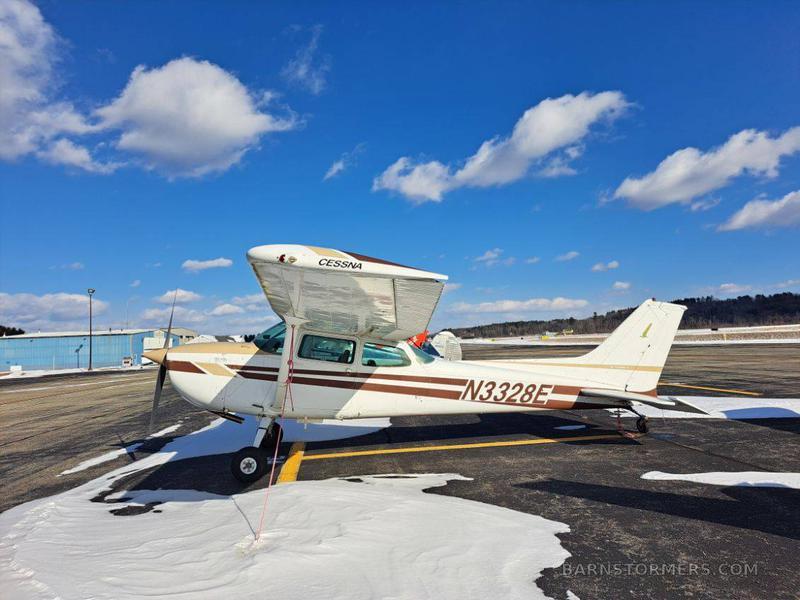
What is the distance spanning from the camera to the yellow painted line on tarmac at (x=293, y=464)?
18.2 feet

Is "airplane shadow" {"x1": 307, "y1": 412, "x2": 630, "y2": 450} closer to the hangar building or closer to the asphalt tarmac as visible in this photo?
the asphalt tarmac

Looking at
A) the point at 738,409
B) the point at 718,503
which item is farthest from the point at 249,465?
the point at 738,409

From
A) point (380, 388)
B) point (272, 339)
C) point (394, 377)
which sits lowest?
point (380, 388)

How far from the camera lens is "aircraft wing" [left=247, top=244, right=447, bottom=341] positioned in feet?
12.4

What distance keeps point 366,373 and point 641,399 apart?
429 centimetres

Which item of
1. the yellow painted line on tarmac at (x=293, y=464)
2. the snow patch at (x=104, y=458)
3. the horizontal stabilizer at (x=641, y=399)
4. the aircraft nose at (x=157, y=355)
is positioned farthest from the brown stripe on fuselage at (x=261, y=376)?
the horizontal stabilizer at (x=641, y=399)

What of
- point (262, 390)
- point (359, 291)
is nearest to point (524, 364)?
point (359, 291)

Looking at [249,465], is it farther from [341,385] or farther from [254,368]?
[341,385]

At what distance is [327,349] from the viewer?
6160mm

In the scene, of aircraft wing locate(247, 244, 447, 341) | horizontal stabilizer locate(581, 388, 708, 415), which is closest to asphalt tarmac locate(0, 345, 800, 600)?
horizontal stabilizer locate(581, 388, 708, 415)

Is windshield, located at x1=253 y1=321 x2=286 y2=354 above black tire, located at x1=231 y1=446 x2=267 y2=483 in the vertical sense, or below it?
above

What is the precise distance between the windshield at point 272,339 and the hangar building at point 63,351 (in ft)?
153

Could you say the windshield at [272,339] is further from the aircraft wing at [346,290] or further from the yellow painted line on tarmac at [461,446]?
the yellow painted line on tarmac at [461,446]

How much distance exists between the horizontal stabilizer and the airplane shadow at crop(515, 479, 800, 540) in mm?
1785
